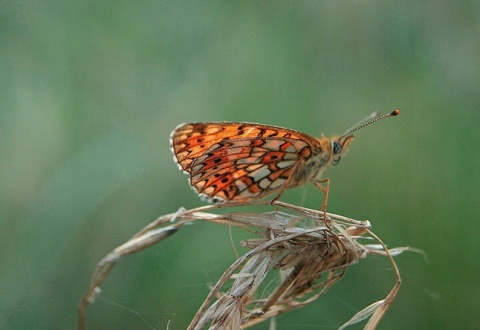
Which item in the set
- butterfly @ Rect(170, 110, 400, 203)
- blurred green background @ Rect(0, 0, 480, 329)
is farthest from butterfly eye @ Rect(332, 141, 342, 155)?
blurred green background @ Rect(0, 0, 480, 329)

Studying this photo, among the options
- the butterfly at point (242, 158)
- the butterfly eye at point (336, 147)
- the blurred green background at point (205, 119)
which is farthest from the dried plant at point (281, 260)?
the blurred green background at point (205, 119)

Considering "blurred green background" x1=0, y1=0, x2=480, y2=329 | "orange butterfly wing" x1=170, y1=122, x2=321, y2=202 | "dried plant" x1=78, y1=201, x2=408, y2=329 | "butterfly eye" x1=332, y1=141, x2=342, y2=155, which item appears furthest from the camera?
"blurred green background" x1=0, y1=0, x2=480, y2=329

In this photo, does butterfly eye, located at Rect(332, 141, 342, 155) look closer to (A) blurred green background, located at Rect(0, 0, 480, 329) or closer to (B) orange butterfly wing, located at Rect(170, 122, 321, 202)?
(B) orange butterfly wing, located at Rect(170, 122, 321, 202)

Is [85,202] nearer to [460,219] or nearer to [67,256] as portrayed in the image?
[67,256]

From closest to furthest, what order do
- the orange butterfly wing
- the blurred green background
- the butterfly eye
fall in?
the orange butterfly wing < the butterfly eye < the blurred green background

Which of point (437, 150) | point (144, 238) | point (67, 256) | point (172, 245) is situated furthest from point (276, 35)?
Result: point (144, 238)

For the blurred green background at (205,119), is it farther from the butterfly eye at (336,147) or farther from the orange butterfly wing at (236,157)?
the orange butterfly wing at (236,157)
